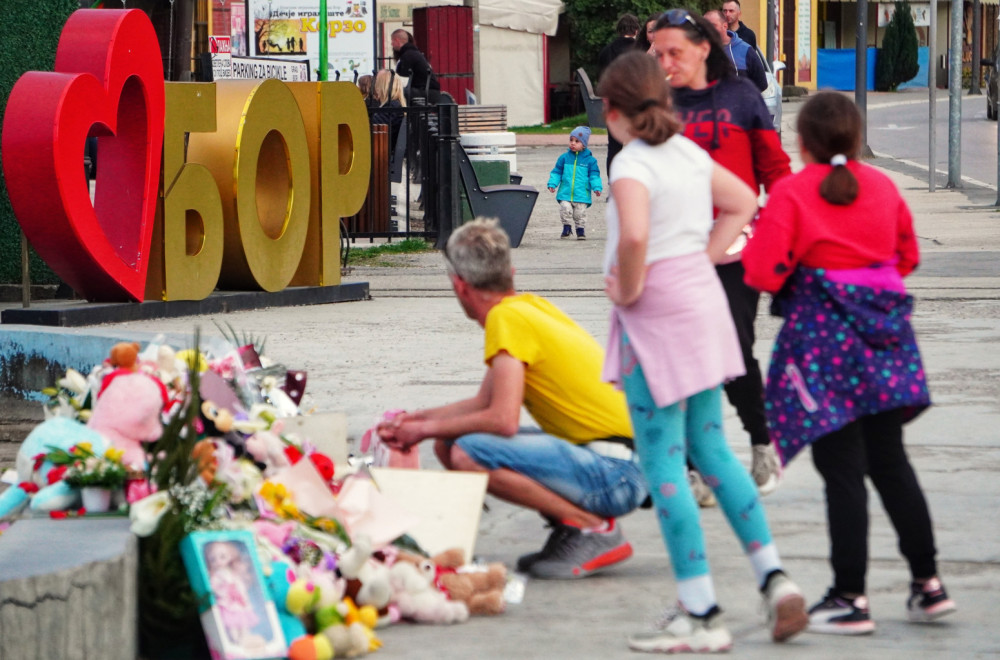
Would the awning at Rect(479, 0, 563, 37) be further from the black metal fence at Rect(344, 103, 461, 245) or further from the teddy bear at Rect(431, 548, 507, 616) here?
the teddy bear at Rect(431, 548, 507, 616)

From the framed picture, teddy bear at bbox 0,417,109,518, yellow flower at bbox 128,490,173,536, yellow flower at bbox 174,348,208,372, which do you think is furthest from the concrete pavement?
yellow flower at bbox 174,348,208,372

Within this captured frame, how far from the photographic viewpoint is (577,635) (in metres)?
4.11

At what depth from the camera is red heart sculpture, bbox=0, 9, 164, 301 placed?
29.9 feet

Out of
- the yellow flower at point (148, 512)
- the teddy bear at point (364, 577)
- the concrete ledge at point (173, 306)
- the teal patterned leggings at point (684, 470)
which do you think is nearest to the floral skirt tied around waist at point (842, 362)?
the teal patterned leggings at point (684, 470)

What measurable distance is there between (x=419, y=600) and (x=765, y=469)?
6.03ft

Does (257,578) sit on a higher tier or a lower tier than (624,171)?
lower

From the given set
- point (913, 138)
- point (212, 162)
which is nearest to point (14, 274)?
point (212, 162)

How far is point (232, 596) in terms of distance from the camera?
151 inches

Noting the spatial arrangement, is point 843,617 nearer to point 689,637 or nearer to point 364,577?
point 689,637

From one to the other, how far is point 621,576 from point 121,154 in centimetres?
621

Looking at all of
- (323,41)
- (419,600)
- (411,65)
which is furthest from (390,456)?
(411,65)

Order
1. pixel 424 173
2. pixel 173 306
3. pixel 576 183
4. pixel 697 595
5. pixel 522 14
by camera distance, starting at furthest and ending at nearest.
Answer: pixel 522 14 < pixel 576 183 < pixel 424 173 < pixel 173 306 < pixel 697 595

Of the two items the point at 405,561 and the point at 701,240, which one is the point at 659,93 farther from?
the point at 405,561

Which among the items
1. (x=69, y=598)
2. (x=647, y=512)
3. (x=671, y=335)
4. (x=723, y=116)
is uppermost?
(x=723, y=116)
